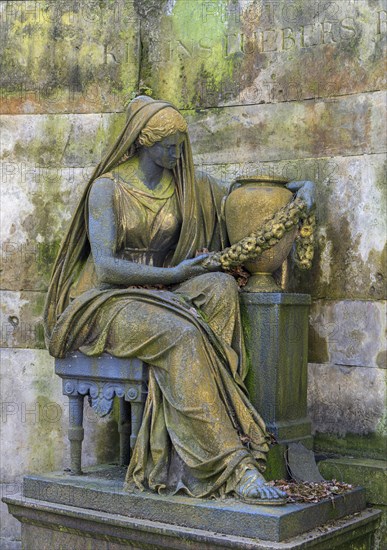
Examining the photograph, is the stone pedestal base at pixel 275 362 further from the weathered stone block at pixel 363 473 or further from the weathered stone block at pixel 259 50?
the weathered stone block at pixel 259 50

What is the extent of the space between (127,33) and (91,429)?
2.79m

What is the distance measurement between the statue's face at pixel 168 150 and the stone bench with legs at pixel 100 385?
1.19 meters

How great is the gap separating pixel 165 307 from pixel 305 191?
1075 millimetres

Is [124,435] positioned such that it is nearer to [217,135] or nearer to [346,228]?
[346,228]

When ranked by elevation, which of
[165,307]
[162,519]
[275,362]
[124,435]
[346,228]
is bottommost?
[162,519]

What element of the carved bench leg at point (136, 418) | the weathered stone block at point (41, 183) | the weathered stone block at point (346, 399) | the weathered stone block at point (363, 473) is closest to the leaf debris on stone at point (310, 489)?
the weathered stone block at point (363, 473)

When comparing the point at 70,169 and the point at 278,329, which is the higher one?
the point at 70,169

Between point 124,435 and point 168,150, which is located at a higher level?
point 168,150

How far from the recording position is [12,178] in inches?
263

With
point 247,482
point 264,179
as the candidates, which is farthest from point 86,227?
point 247,482

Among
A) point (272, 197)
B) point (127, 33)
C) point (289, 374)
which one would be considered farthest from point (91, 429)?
point (127, 33)

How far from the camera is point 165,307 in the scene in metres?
5.04

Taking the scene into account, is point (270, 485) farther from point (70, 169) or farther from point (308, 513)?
point (70, 169)

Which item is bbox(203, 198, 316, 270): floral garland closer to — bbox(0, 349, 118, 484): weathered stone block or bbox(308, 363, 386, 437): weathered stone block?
bbox(308, 363, 386, 437): weathered stone block
